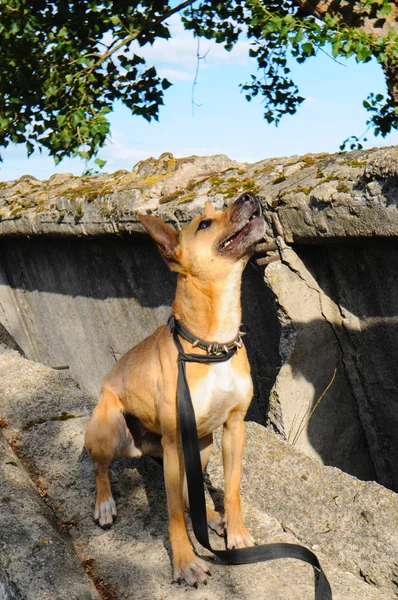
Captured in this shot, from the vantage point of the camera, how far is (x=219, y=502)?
136 inches

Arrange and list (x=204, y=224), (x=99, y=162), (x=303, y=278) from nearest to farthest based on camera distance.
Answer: (x=204, y=224) < (x=303, y=278) < (x=99, y=162)

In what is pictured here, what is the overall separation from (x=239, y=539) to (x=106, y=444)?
0.81 meters

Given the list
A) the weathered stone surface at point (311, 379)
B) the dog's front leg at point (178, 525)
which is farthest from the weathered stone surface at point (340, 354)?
the dog's front leg at point (178, 525)

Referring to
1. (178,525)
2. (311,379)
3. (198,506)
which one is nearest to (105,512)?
(178,525)

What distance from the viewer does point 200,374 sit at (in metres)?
2.98

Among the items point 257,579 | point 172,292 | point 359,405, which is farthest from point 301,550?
point 172,292

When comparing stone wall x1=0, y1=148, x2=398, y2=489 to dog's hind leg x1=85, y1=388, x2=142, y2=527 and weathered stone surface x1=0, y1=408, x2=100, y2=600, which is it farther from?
weathered stone surface x1=0, y1=408, x2=100, y2=600

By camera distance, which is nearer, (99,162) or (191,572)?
(191,572)

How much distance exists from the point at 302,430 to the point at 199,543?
1.61 meters

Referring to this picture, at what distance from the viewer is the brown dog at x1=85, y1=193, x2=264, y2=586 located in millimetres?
2986

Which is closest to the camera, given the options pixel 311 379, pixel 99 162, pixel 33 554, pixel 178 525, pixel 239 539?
pixel 33 554

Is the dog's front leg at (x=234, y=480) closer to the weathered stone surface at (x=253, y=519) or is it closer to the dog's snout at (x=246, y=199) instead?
the weathered stone surface at (x=253, y=519)

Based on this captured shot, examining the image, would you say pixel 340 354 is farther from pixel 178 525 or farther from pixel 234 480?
pixel 178 525

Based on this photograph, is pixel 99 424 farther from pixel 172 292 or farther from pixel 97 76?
pixel 97 76
